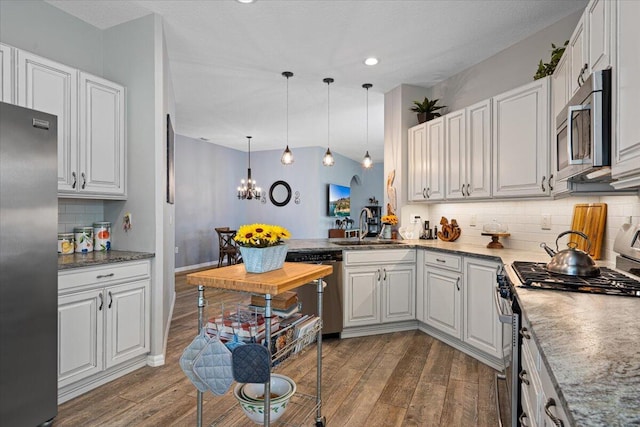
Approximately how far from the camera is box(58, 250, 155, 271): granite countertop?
2.29 meters

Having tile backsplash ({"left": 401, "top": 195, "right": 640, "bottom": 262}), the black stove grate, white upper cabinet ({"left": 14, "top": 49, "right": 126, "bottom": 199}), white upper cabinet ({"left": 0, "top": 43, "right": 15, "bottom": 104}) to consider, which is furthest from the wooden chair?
the black stove grate

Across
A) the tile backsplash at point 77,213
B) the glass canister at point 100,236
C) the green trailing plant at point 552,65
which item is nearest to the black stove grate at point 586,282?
the green trailing plant at point 552,65

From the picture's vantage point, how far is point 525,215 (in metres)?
3.15

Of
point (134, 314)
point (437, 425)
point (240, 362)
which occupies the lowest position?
point (437, 425)

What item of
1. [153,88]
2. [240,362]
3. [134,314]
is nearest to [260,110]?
[153,88]

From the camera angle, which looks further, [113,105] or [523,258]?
[113,105]

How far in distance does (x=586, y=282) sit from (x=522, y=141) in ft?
4.86

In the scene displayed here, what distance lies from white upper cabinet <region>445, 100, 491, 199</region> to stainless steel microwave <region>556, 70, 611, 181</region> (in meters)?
1.27

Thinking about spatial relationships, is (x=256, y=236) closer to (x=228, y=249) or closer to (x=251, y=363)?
(x=251, y=363)

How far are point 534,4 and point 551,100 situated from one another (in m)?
0.71

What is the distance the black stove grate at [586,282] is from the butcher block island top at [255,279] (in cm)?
103

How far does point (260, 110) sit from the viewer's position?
544 cm

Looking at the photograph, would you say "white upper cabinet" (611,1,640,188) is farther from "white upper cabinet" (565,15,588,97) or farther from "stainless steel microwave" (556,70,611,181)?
"white upper cabinet" (565,15,588,97)

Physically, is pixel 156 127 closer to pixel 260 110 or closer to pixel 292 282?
pixel 292 282
